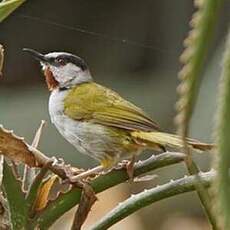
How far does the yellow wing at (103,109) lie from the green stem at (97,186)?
2.83 feet

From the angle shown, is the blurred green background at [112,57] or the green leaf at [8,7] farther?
the blurred green background at [112,57]

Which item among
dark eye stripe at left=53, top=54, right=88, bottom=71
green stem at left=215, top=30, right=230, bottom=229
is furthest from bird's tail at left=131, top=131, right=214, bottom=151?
green stem at left=215, top=30, right=230, bottom=229

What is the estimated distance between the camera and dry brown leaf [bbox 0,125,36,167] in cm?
88

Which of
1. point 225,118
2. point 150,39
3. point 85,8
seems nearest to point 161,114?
point 150,39

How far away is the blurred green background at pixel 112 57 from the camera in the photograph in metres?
3.76

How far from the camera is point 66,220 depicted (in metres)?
3.20

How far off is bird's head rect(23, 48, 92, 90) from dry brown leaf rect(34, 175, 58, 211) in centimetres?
109

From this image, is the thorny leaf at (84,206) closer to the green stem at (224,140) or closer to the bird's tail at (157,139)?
the green stem at (224,140)

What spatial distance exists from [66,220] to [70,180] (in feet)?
7.66

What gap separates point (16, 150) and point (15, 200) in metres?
0.06

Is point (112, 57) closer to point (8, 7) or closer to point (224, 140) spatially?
point (8, 7)

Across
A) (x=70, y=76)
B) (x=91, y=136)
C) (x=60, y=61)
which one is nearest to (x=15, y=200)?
(x=91, y=136)

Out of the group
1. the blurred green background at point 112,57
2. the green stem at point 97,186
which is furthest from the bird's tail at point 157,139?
the blurred green background at point 112,57

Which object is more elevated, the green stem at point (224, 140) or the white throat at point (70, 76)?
the green stem at point (224, 140)
